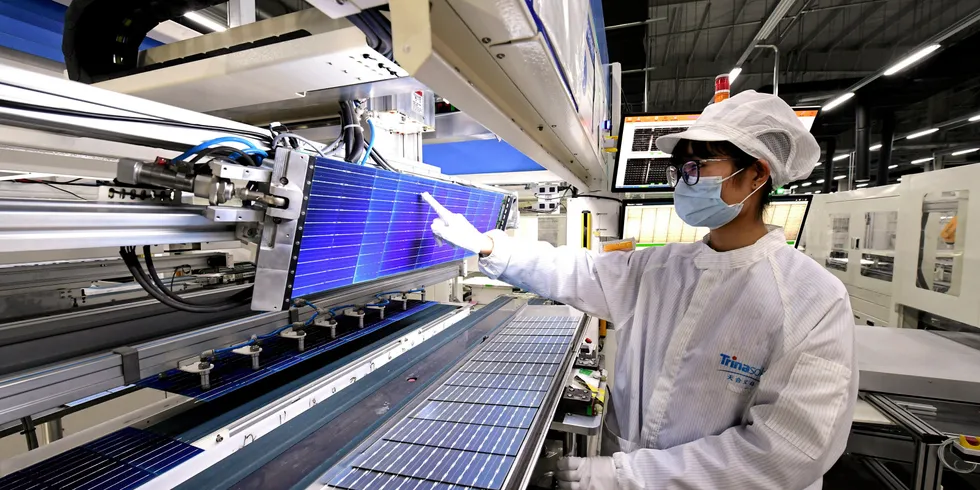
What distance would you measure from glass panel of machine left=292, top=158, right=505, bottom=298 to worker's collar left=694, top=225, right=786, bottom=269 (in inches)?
45.4

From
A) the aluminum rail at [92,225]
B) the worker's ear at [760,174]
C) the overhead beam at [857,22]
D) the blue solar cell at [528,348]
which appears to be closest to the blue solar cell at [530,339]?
the blue solar cell at [528,348]

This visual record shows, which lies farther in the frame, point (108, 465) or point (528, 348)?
point (528, 348)

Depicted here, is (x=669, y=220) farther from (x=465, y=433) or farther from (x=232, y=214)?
(x=232, y=214)

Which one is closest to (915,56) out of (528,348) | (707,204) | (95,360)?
(707,204)

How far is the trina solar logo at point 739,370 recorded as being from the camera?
1290mm

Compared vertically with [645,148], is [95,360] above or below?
below

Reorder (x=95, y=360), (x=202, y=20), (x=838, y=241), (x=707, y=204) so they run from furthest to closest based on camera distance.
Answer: (x=838, y=241)
(x=202, y=20)
(x=707, y=204)
(x=95, y=360)

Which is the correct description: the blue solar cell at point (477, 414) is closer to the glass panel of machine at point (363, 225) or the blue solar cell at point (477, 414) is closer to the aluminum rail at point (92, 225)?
the glass panel of machine at point (363, 225)

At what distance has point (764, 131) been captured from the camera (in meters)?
1.25

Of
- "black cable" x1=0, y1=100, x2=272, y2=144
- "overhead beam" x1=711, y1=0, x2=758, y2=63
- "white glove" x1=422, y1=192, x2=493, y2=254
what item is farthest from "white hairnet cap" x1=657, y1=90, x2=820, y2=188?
"overhead beam" x1=711, y1=0, x2=758, y2=63

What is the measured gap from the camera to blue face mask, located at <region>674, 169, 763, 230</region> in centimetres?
133

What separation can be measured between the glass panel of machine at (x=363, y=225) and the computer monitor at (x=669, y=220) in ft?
6.11

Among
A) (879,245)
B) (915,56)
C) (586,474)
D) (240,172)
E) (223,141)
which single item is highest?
(915,56)

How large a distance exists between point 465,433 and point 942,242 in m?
3.35
